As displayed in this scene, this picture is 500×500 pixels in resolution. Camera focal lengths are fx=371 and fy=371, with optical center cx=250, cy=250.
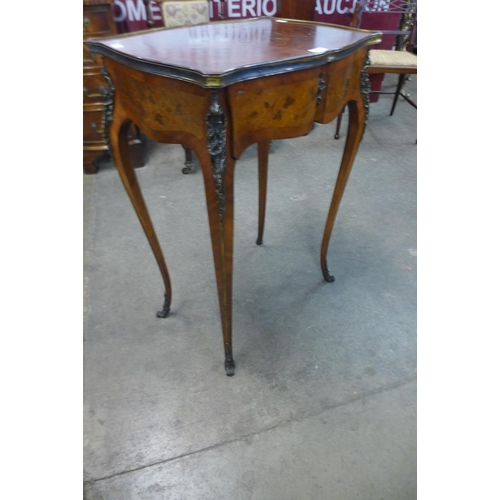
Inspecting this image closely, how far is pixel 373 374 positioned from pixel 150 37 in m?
1.18

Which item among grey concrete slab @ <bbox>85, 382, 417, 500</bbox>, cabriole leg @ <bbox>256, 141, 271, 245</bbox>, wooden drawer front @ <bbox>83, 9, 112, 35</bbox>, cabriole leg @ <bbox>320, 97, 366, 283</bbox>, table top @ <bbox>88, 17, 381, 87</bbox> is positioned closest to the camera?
table top @ <bbox>88, 17, 381, 87</bbox>

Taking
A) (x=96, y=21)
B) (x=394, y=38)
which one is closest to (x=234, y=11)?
(x=96, y=21)

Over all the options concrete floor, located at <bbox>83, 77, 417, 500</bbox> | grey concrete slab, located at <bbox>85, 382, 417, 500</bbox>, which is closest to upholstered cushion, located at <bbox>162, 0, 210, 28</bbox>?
concrete floor, located at <bbox>83, 77, 417, 500</bbox>

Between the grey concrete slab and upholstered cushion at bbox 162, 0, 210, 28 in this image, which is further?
upholstered cushion at bbox 162, 0, 210, 28

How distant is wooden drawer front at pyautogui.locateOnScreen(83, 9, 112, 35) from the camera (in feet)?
5.95

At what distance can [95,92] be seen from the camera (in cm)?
201

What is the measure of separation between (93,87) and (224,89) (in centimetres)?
Result: 161

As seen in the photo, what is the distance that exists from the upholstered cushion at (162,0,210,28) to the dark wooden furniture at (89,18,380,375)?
1049 mm

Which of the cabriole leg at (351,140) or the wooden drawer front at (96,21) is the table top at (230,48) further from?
the wooden drawer front at (96,21)

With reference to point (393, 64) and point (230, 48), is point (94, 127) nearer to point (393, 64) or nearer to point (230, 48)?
point (230, 48)

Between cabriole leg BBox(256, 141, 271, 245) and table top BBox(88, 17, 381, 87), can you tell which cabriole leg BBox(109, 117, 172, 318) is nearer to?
table top BBox(88, 17, 381, 87)

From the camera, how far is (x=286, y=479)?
0.96m

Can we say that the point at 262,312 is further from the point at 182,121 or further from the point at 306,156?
the point at 306,156

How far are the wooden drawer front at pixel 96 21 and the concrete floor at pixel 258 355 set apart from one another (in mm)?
814
